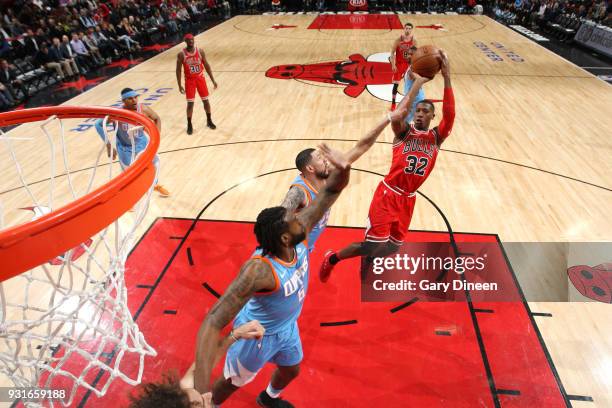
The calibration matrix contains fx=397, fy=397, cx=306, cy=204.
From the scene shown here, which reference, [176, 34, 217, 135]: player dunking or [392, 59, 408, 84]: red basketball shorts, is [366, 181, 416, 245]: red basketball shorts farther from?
[392, 59, 408, 84]: red basketball shorts

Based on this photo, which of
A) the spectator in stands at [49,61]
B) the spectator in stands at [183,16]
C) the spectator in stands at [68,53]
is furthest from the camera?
the spectator in stands at [183,16]

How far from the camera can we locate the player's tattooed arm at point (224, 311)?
175cm

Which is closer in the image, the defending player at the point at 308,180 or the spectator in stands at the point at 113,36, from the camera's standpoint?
the defending player at the point at 308,180

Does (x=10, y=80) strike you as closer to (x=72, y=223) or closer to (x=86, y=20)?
(x=86, y=20)

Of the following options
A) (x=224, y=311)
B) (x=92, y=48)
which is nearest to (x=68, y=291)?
(x=224, y=311)

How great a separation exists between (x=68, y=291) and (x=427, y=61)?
3.37 m

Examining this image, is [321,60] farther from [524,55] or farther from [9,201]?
[9,201]

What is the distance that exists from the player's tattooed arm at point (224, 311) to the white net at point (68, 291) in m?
0.68

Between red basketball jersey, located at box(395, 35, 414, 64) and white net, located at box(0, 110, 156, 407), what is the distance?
5.58m

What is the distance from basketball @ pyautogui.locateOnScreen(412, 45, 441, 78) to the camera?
3539 mm

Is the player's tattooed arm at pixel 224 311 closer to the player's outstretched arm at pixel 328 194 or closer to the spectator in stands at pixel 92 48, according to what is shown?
the player's outstretched arm at pixel 328 194

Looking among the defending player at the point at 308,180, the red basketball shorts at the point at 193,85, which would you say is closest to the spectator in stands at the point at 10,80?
the red basketball shorts at the point at 193,85

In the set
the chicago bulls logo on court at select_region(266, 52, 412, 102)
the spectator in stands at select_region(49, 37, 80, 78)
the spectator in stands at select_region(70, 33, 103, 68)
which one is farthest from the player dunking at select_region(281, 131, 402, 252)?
the spectator in stands at select_region(70, 33, 103, 68)

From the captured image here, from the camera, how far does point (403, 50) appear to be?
25.3 ft
